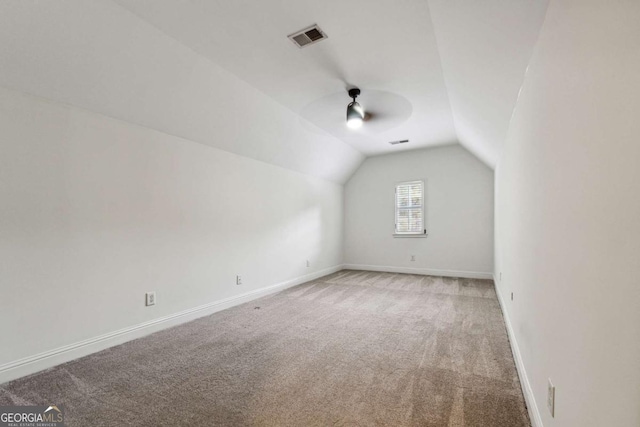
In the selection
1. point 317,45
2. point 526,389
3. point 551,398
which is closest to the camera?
point 551,398

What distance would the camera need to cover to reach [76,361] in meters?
2.36

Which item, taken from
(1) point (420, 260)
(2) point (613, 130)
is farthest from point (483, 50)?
(1) point (420, 260)

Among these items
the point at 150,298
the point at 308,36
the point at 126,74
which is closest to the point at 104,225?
the point at 150,298

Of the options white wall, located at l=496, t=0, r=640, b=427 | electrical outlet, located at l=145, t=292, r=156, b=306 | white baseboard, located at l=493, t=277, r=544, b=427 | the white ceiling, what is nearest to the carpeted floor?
white baseboard, located at l=493, t=277, r=544, b=427

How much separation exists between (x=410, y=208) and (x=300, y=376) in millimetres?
4812

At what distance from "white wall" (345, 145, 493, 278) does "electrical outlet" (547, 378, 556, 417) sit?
4684 mm

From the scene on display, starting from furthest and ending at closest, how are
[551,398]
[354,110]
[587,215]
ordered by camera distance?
[354,110] < [551,398] < [587,215]

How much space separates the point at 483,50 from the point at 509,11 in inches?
18.4

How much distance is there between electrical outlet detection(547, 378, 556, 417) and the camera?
1240mm

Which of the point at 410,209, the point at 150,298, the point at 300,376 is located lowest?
the point at 300,376

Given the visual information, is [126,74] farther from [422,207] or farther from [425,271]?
[425,271]

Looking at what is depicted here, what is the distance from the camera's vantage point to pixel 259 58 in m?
2.67

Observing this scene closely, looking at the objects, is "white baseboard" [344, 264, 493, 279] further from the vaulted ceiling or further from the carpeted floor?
the vaulted ceiling

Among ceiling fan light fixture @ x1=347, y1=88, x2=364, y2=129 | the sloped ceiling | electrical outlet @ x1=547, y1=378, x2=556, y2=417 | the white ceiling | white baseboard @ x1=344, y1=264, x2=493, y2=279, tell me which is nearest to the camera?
electrical outlet @ x1=547, y1=378, x2=556, y2=417
